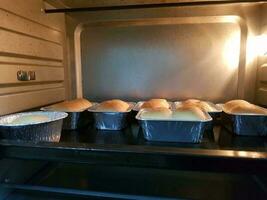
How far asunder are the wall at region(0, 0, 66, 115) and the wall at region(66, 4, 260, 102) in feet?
0.34

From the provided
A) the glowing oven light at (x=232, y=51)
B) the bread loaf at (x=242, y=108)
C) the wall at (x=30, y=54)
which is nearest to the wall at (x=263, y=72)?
the glowing oven light at (x=232, y=51)

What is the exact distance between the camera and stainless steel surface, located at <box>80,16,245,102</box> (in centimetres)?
114

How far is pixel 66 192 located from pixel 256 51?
104 cm

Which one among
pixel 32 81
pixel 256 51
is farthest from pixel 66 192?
pixel 256 51

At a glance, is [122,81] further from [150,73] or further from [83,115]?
[83,115]

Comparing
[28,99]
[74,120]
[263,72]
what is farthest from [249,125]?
[28,99]

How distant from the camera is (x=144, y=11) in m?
1.17

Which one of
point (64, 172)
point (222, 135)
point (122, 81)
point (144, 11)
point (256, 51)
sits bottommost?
point (64, 172)

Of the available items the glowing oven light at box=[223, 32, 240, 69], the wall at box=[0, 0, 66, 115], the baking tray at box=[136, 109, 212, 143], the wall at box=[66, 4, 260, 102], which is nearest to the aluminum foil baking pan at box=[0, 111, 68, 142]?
the wall at box=[0, 0, 66, 115]

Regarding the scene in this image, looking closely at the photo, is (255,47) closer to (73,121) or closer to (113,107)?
(113,107)

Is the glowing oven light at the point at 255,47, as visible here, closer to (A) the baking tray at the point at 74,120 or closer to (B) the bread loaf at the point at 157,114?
(B) the bread loaf at the point at 157,114

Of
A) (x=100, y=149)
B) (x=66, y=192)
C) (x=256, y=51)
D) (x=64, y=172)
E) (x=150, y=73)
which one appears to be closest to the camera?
(x=100, y=149)

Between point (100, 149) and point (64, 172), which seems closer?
point (100, 149)

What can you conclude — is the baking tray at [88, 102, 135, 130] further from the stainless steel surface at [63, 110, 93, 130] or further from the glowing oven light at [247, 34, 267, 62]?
the glowing oven light at [247, 34, 267, 62]
